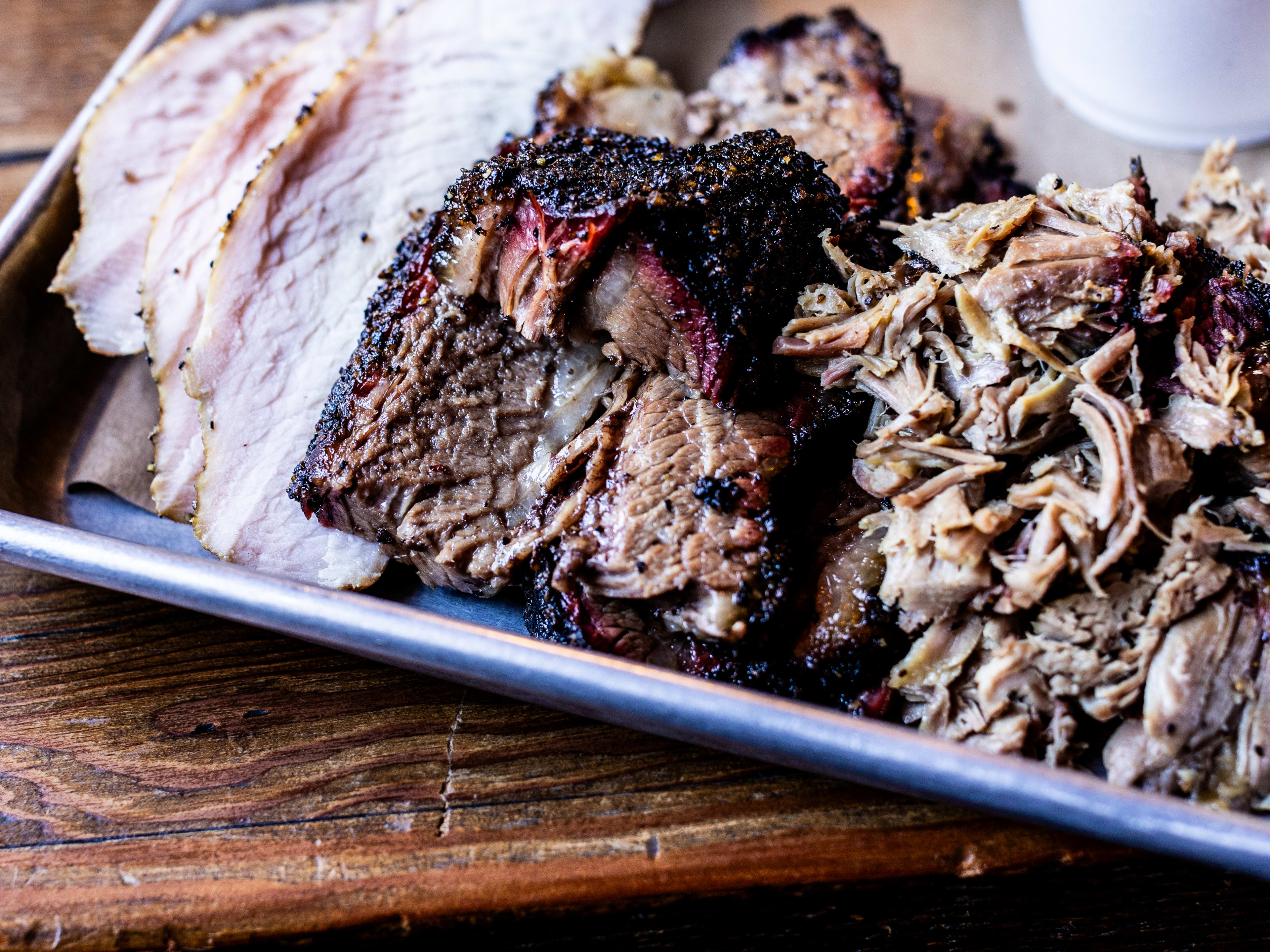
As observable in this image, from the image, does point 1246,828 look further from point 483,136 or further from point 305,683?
point 483,136

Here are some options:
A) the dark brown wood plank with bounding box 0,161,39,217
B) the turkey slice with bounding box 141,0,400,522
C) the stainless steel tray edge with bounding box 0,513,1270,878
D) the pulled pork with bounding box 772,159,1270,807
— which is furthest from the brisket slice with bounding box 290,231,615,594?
the dark brown wood plank with bounding box 0,161,39,217

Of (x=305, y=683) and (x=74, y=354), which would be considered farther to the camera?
(x=74, y=354)

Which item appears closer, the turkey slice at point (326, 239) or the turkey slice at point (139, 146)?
the turkey slice at point (326, 239)

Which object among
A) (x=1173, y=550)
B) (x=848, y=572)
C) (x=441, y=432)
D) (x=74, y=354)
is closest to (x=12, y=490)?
(x=74, y=354)

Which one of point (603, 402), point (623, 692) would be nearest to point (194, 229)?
point (603, 402)

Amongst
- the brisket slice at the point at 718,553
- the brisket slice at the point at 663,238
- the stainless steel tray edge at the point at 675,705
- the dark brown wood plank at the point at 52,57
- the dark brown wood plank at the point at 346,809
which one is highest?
the dark brown wood plank at the point at 52,57

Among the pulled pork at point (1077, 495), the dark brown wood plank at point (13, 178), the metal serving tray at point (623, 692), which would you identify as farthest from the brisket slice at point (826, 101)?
the dark brown wood plank at point (13, 178)

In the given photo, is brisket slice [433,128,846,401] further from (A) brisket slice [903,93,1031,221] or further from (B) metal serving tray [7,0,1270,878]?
(A) brisket slice [903,93,1031,221]

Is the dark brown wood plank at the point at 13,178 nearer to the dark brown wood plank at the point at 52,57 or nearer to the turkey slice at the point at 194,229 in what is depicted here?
the dark brown wood plank at the point at 52,57
